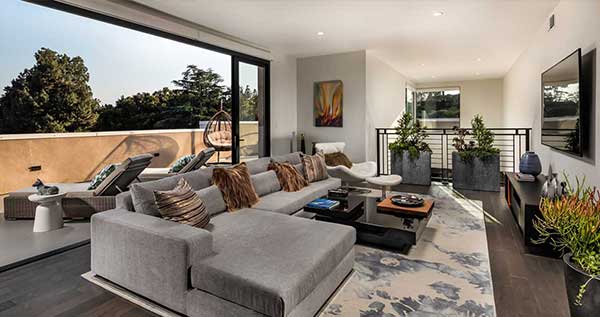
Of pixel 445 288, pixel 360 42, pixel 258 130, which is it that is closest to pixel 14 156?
pixel 258 130

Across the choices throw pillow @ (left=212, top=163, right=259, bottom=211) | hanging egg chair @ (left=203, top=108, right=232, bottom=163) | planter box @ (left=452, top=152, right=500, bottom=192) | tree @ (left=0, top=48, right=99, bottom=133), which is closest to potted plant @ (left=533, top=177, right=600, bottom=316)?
throw pillow @ (left=212, top=163, right=259, bottom=211)

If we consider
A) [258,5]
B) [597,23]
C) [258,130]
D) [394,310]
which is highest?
[258,5]

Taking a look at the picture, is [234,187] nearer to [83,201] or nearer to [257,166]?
[257,166]

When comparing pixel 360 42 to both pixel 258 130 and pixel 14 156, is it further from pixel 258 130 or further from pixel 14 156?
pixel 14 156

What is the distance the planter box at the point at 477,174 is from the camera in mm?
5785

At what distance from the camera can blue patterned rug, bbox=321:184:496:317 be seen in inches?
84.4

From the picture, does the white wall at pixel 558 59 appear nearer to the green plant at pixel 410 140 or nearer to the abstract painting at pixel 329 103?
the green plant at pixel 410 140

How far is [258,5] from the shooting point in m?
4.07

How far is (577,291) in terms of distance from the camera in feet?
5.57

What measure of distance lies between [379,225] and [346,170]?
230 centimetres

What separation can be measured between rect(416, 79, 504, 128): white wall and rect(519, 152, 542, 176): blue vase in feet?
24.3

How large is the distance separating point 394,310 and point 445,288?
536 millimetres

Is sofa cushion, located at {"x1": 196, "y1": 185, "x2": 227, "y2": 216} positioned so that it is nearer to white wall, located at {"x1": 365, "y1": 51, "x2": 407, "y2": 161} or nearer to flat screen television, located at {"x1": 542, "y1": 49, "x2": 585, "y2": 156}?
flat screen television, located at {"x1": 542, "y1": 49, "x2": 585, "y2": 156}

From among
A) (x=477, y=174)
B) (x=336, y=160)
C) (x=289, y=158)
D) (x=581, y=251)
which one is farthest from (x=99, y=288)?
(x=477, y=174)
